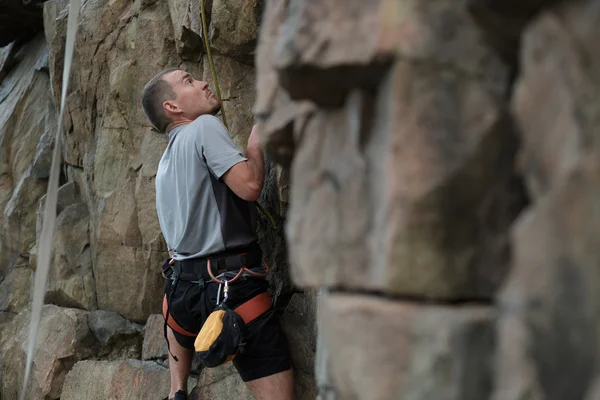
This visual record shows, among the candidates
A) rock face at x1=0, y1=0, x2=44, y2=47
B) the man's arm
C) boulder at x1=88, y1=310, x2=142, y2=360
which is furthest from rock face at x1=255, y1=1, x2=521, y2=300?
rock face at x1=0, y1=0, x2=44, y2=47

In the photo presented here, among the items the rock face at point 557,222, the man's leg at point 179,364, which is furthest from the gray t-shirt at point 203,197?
the rock face at point 557,222

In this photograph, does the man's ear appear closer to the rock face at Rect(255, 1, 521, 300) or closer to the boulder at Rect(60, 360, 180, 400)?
the boulder at Rect(60, 360, 180, 400)

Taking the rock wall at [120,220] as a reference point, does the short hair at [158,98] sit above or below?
above

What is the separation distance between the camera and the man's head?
10.6 ft

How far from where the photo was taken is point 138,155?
4.41m

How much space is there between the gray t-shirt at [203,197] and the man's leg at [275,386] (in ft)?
2.14

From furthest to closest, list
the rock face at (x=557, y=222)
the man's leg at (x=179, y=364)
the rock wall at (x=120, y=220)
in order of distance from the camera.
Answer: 1. the rock wall at (x=120, y=220)
2. the man's leg at (x=179, y=364)
3. the rock face at (x=557, y=222)

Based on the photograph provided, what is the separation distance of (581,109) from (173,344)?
274 centimetres

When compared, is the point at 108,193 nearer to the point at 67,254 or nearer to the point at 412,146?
the point at 67,254

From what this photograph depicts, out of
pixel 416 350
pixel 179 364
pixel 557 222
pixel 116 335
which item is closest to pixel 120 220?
pixel 116 335

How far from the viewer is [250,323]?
10.1 ft

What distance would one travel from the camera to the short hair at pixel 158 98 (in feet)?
10.6

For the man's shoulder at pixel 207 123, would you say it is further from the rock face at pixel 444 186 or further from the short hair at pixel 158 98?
the rock face at pixel 444 186

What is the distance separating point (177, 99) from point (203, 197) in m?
0.53
